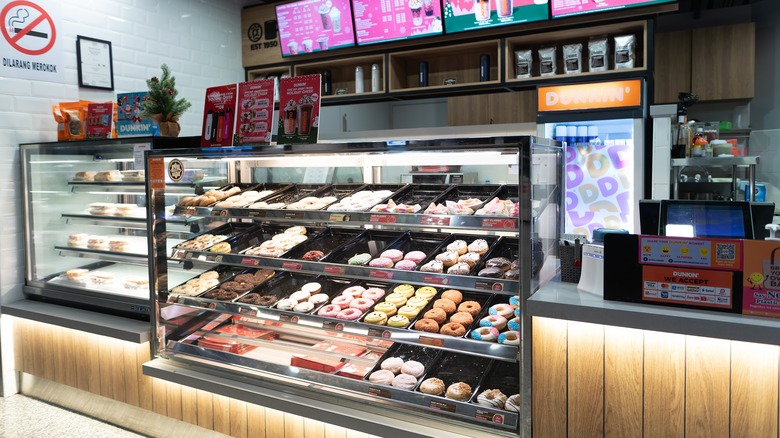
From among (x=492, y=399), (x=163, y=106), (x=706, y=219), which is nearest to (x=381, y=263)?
(x=492, y=399)

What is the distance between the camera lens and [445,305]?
2.58 m

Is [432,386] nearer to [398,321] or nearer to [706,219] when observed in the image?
[398,321]

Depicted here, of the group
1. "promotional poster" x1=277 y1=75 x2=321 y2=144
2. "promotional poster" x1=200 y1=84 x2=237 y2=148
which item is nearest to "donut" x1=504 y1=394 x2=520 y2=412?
"promotional poster" x1=277 y1=75 x2=321 y2=144

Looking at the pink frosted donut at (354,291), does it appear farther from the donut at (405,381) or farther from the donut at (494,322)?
the donut at (494,322)

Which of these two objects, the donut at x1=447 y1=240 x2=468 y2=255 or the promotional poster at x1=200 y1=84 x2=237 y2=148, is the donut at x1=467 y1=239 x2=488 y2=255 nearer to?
the donut at x1=447 y1=240 x2=468 y2=255

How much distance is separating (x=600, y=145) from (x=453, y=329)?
9.86 ft

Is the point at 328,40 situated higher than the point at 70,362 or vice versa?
the point at 328,40

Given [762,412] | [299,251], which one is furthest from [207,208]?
[762,412]

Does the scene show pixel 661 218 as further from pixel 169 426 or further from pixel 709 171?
pixel 709 171

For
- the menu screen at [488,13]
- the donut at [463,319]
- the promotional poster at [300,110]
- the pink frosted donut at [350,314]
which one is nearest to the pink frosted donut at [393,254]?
the pink frosted donut at [350,314]

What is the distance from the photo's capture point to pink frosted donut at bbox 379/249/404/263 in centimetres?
270

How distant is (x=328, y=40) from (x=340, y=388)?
4154 mm

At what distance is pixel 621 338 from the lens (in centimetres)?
195

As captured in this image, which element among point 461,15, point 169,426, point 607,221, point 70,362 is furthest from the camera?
point 461,15
